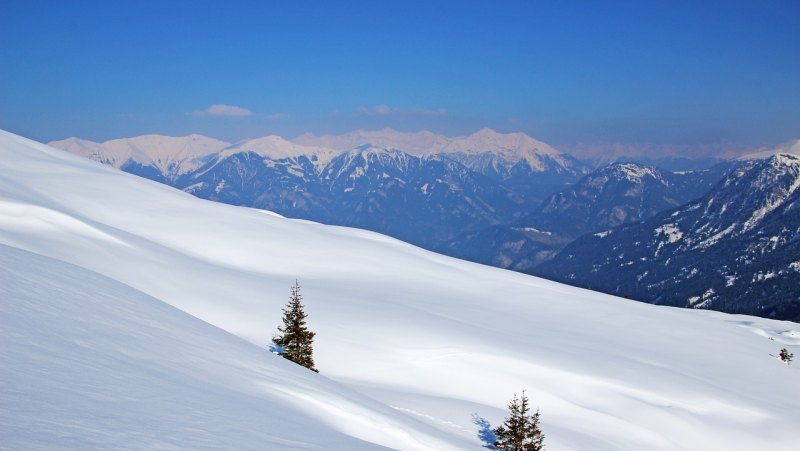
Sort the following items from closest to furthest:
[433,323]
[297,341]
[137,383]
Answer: [137,383] → [297,341] → [433,323]

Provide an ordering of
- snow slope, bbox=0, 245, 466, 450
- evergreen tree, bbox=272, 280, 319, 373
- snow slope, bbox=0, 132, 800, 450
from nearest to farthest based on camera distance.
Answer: snow slope, bbox=0, 245, 466, 450
evergreen tree, bbox=272, 280, 319, 373
snow slope, bbox=0, 132, 800, 450

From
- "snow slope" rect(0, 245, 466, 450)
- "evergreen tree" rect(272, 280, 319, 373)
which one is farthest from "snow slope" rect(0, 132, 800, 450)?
"snow slope" rect(0, 245, 466, 450)

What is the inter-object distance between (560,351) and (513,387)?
28.4 ft

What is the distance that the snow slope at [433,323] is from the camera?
33750 mm

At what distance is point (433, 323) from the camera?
4219 centimetres

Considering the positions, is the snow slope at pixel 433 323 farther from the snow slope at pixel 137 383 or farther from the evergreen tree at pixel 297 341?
the snow slope at pixel 137 383

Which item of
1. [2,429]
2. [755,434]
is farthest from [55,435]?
[755,434]

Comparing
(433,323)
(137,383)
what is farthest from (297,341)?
(137,383)

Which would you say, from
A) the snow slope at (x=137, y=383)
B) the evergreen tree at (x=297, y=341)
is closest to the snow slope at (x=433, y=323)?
the evergreen tree at (x=297, y=341)

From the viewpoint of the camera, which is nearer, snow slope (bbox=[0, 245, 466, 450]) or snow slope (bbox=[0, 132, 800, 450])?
snow slope (bbox=[0, 245, 466, 450])

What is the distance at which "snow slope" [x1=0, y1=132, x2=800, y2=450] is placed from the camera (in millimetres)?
33750

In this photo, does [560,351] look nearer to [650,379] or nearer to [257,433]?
[650,379]

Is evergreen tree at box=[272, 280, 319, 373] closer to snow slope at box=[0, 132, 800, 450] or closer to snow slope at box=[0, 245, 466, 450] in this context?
snow slope at box=[0, 132, 800, 450]

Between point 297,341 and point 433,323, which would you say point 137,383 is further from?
point 433,323
